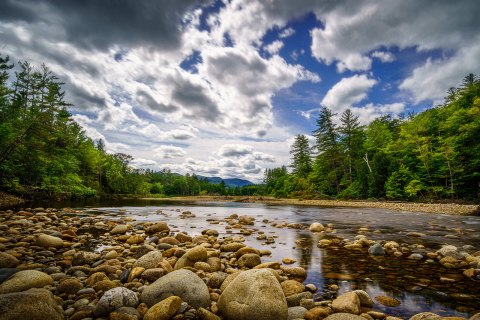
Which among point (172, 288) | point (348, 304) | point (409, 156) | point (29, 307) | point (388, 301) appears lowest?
point (388, 301)

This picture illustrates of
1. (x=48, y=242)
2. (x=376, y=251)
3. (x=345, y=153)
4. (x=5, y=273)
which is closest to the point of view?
(x=5, y=273)

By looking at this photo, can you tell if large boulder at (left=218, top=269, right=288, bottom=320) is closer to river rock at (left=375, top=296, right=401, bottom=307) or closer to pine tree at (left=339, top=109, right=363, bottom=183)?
river rock at (left=375, top=296, right=401, bottom=307)

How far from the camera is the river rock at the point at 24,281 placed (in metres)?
3.59

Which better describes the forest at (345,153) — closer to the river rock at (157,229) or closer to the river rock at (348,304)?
the river rock at (157,229)

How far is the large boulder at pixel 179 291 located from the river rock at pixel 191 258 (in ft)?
4.91

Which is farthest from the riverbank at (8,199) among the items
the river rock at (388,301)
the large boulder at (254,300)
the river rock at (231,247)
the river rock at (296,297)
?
the river rock at (388,301)

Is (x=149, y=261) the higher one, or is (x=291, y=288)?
(x=149, y=261)

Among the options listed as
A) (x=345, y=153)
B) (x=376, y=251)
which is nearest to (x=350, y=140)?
(x=345, y=153)

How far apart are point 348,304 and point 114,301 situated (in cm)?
338

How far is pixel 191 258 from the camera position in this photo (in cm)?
548

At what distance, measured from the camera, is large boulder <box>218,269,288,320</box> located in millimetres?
3250

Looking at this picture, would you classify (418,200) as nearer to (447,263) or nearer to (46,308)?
(447,263)

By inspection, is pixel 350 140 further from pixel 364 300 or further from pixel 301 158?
pixel 364 300

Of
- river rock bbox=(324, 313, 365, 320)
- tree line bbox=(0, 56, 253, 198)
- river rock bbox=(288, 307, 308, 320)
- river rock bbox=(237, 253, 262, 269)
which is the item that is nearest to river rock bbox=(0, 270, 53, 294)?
river rock bbox=(237, 253, 262, 269)
